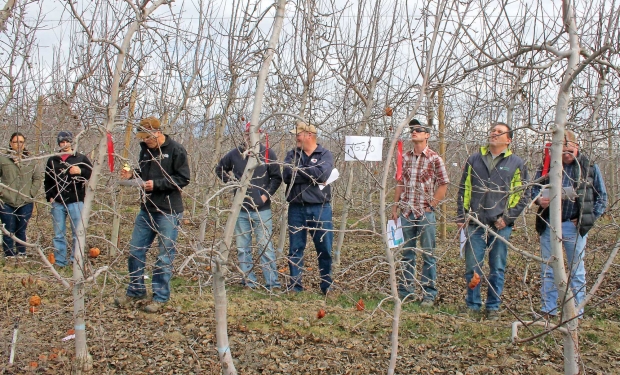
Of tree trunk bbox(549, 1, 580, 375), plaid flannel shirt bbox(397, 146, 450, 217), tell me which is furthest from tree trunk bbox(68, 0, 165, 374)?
plaid flannel shirt bbox(397, 146, 450, 217)

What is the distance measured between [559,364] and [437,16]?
2.32 meters

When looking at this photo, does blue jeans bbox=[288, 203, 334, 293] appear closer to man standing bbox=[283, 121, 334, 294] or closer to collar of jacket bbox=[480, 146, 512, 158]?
man standing bbox=[283, 121, 334, 294]

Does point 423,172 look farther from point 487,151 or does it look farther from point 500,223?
point 500,223

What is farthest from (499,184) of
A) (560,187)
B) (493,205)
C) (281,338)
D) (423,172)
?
(281,338)

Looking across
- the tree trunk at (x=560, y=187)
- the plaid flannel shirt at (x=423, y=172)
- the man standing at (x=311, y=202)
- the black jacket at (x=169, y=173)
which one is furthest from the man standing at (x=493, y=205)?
the black jacket at (x=169, y=173)

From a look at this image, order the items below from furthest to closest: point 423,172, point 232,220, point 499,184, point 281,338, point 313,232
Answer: point 313,232
point 423,172
point 499,184
point 281,338
point 232,220

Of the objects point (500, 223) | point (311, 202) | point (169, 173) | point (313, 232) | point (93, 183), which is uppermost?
point (169, 173)

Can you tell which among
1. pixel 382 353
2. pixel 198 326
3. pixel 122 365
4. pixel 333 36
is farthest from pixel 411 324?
pixel 333 36

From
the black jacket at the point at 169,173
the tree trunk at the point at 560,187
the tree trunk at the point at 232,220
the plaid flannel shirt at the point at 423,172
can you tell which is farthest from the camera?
the plaid flannel shirt at the point at 423,172

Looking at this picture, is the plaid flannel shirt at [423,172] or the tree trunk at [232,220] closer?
the tree trunk at [232,220]

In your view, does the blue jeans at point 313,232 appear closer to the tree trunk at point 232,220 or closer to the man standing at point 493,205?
the man standing at point 493,205

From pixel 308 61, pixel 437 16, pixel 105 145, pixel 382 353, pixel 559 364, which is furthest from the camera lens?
pixel 308 61

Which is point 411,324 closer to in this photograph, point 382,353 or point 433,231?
point 382,353

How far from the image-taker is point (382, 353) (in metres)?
3.44
